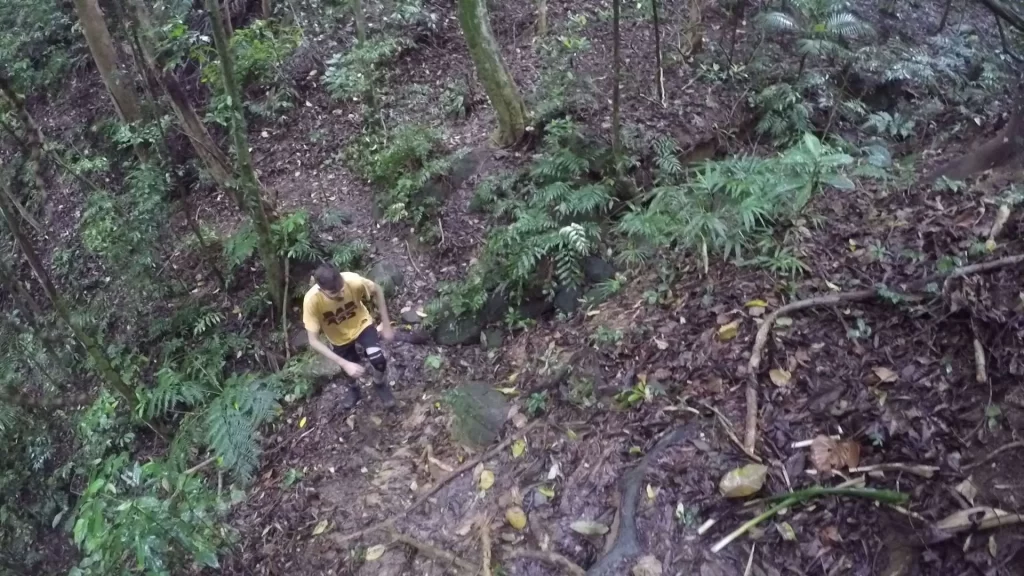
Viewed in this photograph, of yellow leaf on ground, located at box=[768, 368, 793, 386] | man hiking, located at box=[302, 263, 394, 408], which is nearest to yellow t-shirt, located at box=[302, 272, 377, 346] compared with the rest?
→ man hiking, located at box=[302, 263, 394, 408]

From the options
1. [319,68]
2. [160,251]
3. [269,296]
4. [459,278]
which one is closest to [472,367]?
[459,278]

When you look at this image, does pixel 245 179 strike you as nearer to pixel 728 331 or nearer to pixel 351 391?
pixel 351 391

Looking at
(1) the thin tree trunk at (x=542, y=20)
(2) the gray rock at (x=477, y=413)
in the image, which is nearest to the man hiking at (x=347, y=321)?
(2) the gray rock at (x=477, y=413)

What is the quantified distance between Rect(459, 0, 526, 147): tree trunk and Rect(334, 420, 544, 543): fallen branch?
4208 millimetres

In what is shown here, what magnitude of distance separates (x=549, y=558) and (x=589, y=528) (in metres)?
0.32

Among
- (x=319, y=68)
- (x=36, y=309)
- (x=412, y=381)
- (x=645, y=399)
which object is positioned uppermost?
(x=319, y=68)

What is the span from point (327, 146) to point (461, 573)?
734 centimetres

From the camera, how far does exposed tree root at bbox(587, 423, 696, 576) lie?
398 cm

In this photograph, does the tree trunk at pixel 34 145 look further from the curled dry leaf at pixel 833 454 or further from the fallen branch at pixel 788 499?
the curled dry leaf at pixel 833 454

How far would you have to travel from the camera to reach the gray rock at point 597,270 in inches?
253

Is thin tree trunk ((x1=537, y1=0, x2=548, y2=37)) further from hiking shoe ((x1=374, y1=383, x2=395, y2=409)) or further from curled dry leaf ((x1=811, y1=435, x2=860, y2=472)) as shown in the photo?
curled dry leaf ((x1=811, y1=435, x2=860, y2=472))

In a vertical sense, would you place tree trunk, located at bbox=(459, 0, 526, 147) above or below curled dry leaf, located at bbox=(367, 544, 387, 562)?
above

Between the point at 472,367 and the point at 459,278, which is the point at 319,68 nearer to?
the point at 459,278

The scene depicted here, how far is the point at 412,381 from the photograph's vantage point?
6688 mm
